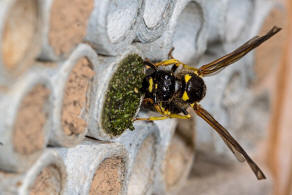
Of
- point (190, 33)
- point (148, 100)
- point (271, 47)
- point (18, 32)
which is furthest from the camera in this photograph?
point (271, 47)

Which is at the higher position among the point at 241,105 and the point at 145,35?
the point at 145,35

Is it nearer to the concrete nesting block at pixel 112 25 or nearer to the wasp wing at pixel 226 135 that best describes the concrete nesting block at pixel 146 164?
the wasp wing at pixel 226 135

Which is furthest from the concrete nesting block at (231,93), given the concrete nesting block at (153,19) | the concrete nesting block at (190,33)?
the concrete nesting block at (153,19)

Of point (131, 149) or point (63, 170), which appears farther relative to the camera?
point (131, 149)

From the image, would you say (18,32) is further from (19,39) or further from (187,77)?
(187,77)

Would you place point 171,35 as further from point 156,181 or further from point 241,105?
point 241,105

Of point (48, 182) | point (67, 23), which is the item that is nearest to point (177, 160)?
point (48, 182)

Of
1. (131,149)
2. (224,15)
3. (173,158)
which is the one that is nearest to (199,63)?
(224,15)
